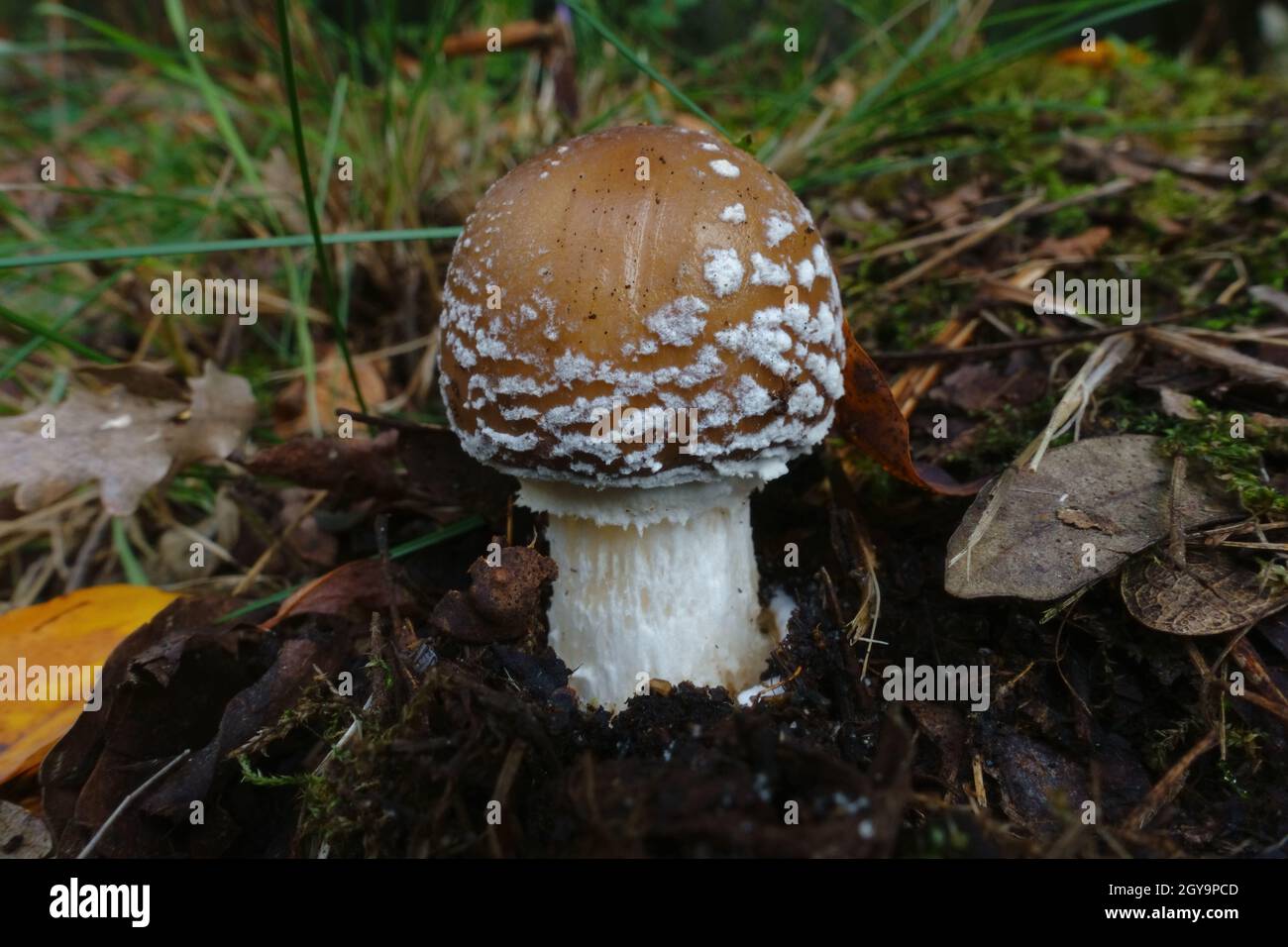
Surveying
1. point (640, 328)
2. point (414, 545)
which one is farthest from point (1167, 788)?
point (414, 545)

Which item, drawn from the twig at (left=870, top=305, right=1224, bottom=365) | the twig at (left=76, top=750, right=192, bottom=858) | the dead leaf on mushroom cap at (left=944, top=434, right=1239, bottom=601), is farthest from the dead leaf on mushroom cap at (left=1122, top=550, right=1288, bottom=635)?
the twig at (left=76, top=750, right=192, bottom=858)

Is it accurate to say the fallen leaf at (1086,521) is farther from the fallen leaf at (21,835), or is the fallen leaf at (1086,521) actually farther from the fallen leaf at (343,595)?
the fallen leaf at (21,835)

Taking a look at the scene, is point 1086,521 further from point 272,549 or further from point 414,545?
point 272,549

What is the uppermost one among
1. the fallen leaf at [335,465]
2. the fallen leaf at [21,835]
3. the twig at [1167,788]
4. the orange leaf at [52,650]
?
the fallen leaf at [335,465]

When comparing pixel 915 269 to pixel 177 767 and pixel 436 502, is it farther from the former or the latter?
pixel 177 767

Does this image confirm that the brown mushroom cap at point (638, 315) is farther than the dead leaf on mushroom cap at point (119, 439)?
No

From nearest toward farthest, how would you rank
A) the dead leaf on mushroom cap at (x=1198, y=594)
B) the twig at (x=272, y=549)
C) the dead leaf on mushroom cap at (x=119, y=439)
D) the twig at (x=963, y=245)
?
the dead leaf on mushroom cap at (x=1198, y=594), the dead leaf on mushroom cap at (x=119, y=439), the twig at (x=272, y=549), the twig at (x=963, y=245)

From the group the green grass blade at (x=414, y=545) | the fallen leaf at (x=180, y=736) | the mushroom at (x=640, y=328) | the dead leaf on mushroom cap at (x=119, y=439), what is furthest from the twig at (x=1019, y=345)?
the dead leaf on mushroom cap at (x=119, y=439)
